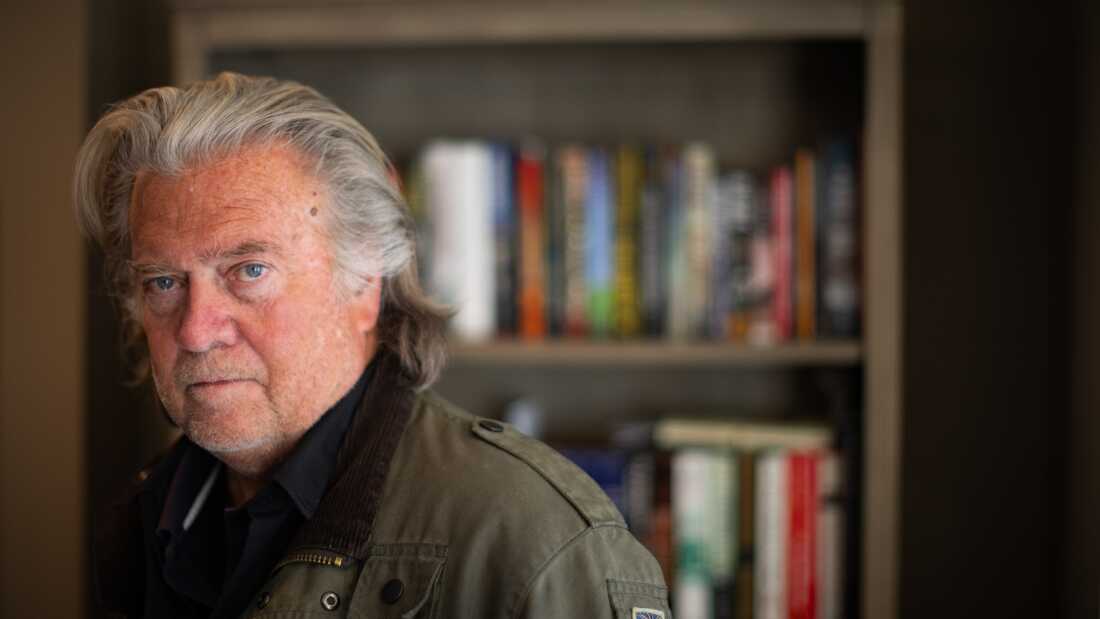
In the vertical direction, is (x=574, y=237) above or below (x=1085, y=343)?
above

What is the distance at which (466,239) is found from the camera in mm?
1810

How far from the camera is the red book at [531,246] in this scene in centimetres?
180

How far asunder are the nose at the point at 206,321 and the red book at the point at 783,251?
0.99m

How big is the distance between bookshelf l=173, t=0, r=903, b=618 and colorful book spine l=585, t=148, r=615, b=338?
0.10 metres

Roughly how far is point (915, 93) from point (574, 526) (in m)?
1.29

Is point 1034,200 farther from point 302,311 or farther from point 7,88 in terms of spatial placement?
point 7,88

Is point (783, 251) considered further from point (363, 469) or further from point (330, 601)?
point (330, 601)

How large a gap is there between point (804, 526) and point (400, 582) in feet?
3.13

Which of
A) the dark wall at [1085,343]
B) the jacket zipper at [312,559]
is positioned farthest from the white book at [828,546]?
the jacket zipper at [312,559]

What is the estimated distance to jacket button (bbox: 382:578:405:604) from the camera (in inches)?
37.9

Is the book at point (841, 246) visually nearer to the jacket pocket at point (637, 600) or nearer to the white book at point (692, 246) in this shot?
the white book at point (692, 246)

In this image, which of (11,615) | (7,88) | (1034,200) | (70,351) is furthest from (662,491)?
(7,88)

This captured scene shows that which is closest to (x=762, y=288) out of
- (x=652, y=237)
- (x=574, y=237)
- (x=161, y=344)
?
(x=652, y=237)

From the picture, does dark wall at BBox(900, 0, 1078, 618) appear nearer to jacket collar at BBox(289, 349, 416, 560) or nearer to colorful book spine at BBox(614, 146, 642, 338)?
colorful book spine at BBox(614, 146, 642, 338)
